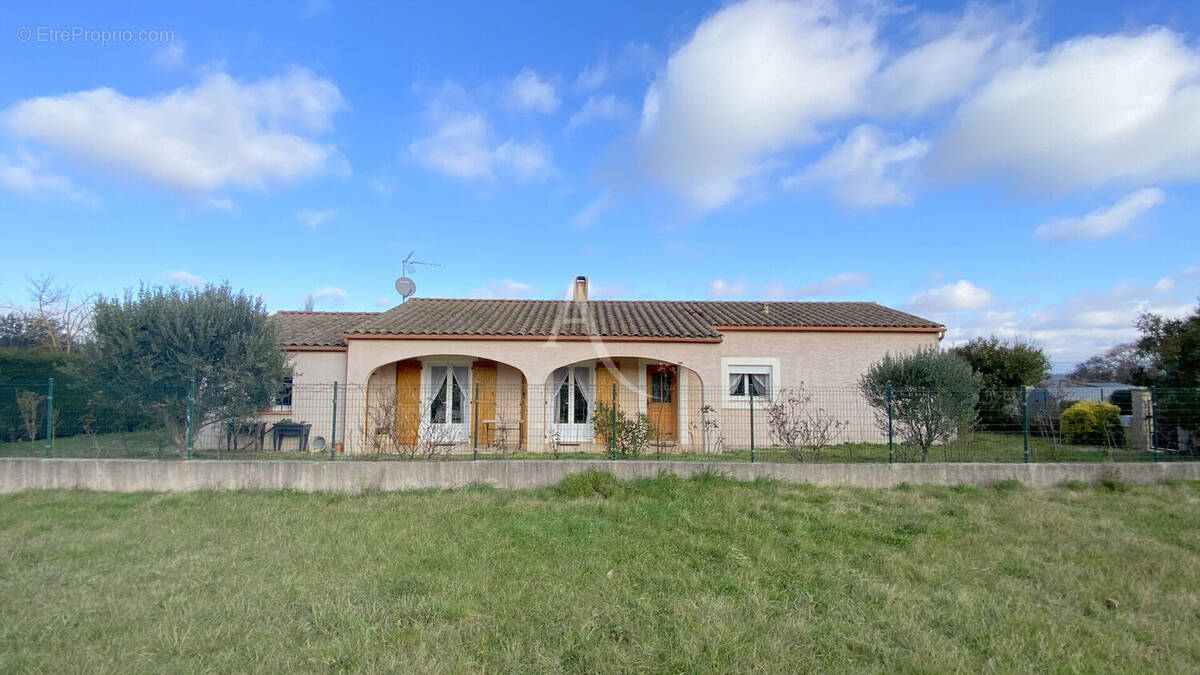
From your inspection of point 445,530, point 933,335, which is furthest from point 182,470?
point 933,335

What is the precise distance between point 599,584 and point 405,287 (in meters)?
15.2

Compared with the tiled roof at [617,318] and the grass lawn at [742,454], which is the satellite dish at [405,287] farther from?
the grass lawn at [742,454]

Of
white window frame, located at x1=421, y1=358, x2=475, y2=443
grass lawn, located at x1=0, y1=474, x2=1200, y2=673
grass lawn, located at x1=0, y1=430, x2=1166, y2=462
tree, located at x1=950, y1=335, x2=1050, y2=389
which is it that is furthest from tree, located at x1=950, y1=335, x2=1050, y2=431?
white window frame, located at x1=421, y1=358, x2=475, y2=443

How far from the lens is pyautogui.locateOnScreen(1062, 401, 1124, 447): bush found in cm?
1249

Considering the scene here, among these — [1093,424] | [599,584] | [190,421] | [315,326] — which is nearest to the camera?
[599,584]

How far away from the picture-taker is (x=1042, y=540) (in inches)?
248

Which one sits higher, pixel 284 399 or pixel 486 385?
pixel 486 385

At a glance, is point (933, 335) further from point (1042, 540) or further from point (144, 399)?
point (144, 399)

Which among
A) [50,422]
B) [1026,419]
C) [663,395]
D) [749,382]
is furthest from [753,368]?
[50,422]

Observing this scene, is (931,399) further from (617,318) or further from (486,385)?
(486,385)

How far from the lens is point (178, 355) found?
10297mm

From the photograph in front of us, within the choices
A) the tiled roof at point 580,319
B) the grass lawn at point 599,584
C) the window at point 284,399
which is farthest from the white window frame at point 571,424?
the grass lawn at point 599,584

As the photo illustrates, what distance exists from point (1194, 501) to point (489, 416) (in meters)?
12.5

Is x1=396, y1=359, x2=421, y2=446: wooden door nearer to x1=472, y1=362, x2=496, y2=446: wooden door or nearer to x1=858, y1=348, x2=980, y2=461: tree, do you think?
x1=472, y1=362, x2=496, y2=446: wooden door
